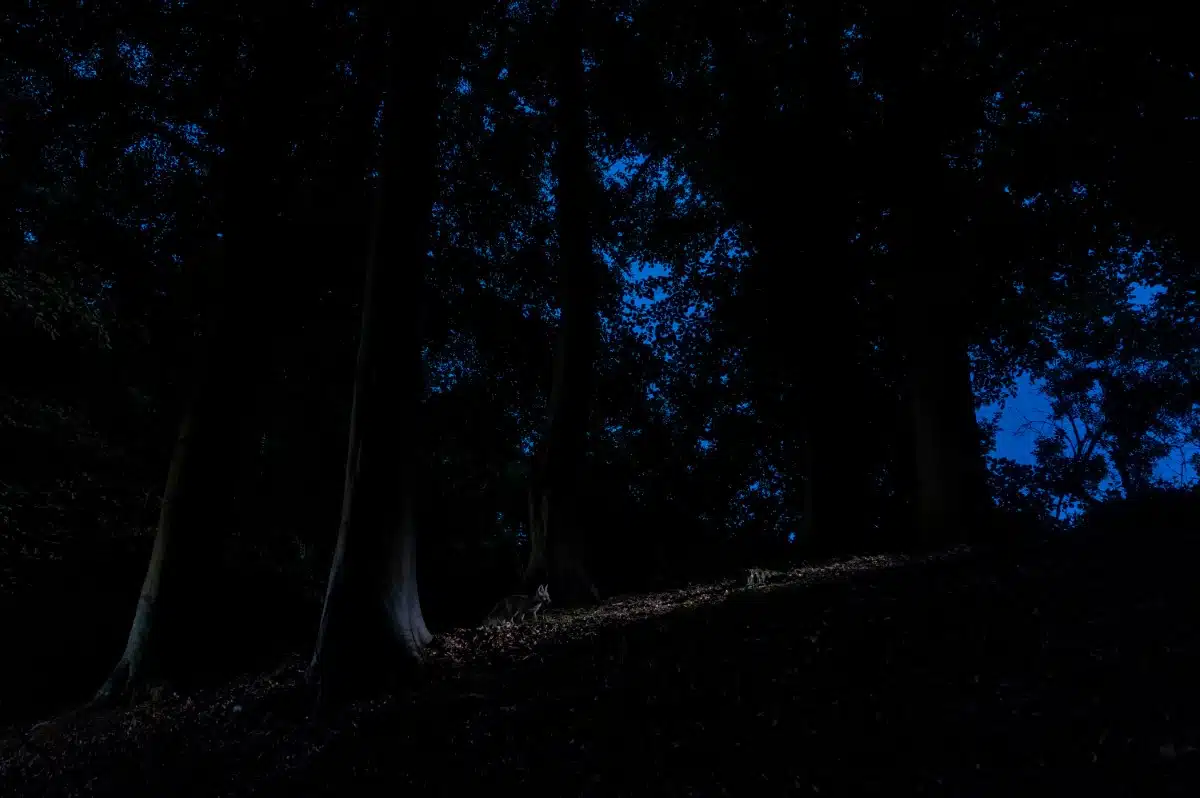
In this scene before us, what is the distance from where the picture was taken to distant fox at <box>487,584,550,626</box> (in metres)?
7.96

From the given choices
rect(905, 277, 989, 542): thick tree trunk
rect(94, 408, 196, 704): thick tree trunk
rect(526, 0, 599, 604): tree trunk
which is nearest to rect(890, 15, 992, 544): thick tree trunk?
rect(905, 277, 989, 542): thick tree trunk

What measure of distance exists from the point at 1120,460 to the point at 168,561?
1126 inches

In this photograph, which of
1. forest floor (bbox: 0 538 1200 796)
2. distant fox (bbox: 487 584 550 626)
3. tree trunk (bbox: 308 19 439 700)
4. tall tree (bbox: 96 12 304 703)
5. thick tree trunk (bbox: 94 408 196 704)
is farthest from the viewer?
distant fox (bbox: 487 584 550 626)

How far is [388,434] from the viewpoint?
6.00 meters

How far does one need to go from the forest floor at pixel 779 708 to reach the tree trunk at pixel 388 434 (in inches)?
17.9

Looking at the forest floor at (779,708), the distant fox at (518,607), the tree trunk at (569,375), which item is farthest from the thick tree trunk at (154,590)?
the tree trunk at (569,375)

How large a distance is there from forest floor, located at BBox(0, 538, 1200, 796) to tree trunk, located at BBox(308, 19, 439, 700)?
1.50ft

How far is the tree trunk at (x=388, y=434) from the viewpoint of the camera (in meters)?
5.68

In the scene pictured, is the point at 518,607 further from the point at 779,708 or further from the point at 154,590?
the point at 779,708

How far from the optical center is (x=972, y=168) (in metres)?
11.5

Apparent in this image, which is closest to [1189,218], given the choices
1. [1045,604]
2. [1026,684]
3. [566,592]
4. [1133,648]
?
[1045,604]

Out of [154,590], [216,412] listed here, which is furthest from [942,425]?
[154,590]

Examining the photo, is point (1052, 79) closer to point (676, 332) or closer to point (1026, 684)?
point (1026, 684)

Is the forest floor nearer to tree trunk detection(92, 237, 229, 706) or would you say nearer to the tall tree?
tree trunk detection(92, 237, 229, 706)
